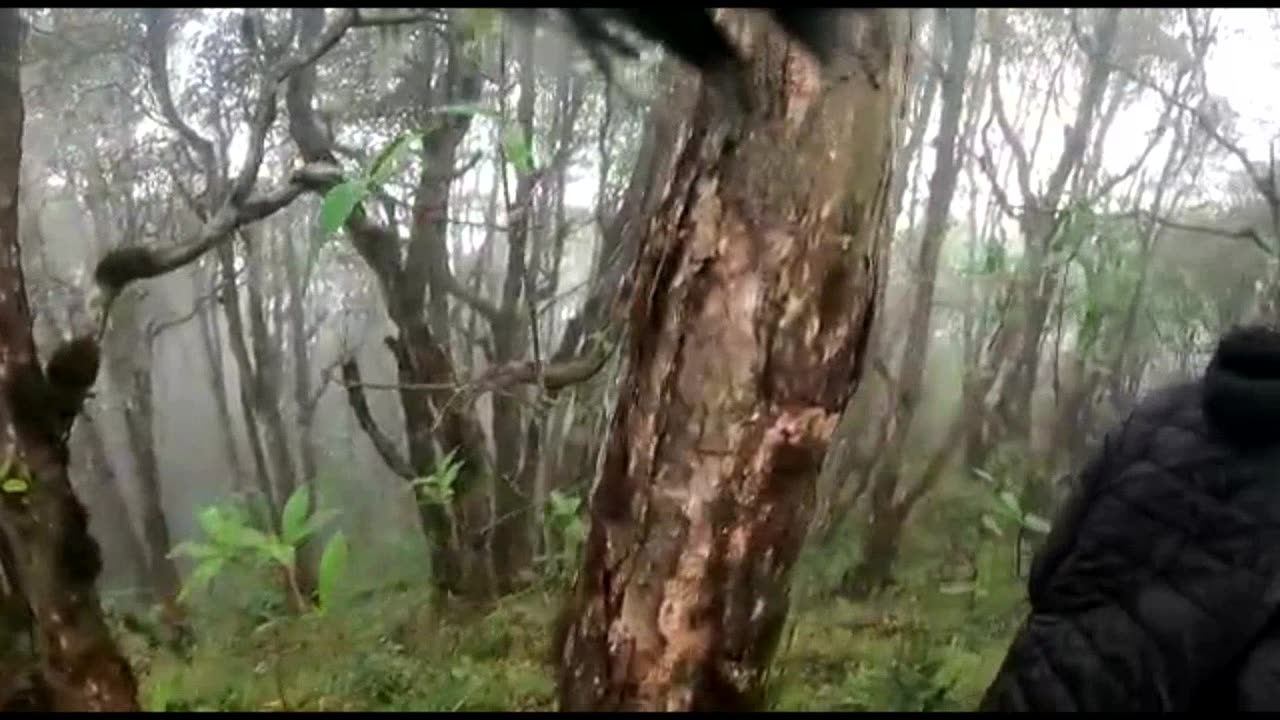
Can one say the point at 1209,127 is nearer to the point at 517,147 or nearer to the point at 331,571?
the point at 517,147

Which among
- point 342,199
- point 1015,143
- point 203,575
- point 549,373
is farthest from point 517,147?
point 1015,143

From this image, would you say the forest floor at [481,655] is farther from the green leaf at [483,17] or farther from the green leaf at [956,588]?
the green leaf at [483,17]

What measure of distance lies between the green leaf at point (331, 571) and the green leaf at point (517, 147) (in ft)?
1.47

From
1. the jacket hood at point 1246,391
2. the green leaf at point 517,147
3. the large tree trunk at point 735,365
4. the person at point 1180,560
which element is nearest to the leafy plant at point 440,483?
the green leaf at point 517,147

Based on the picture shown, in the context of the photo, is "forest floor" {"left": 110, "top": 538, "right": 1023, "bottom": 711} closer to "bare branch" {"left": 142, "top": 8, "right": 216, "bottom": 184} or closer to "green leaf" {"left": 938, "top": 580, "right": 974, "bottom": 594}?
"green leaf" {"left": 938, "top": 580, "right": 974, "bottom": 594}

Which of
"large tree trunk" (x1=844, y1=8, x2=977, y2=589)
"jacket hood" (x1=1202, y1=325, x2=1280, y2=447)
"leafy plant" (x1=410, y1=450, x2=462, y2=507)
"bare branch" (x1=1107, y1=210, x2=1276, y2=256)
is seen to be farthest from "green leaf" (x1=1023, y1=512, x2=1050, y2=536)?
"leafy plant" (x1=410, y1=450, x2=462, y2=507)

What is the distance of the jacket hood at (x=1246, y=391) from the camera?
0.89m

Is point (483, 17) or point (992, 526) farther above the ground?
point (483, 17)

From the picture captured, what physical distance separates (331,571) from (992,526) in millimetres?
802

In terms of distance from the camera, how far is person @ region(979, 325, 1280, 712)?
2.89ft

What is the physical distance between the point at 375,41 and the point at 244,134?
20 cm

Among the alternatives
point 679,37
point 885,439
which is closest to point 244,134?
point 885,439

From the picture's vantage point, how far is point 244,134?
1570 mm

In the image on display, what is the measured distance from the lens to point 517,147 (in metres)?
1.26
